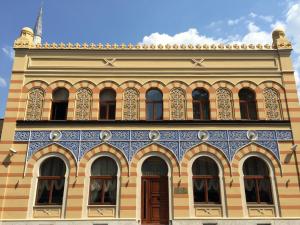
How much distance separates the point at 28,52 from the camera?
18797 mm

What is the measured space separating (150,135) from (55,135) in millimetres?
4860

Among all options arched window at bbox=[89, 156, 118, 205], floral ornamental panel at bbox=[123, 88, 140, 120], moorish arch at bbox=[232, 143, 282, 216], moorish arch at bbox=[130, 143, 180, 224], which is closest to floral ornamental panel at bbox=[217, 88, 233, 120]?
moorish arch at bbox=[232, 143, 282, 216]

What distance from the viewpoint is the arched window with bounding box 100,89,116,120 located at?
58.6 feet

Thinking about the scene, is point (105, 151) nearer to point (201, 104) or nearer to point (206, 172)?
point (206, 172)

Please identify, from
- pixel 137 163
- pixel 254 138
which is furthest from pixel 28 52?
pixel 254 138

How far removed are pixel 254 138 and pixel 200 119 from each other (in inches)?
114

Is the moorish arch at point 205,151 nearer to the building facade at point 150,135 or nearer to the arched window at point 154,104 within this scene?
the building facade at point 150,135

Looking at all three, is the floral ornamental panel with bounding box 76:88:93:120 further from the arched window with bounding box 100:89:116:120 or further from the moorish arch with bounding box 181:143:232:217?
the moorish arch with bounding box 181:143:232:217

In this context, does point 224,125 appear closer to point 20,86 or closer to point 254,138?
point 254,138

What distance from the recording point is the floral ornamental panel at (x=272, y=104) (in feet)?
58.2

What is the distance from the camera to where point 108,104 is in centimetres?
1812

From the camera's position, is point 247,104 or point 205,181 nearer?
point 205,181

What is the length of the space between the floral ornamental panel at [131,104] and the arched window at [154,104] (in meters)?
0.62

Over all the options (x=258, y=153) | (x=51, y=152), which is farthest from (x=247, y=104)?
(x=51, y=152)
